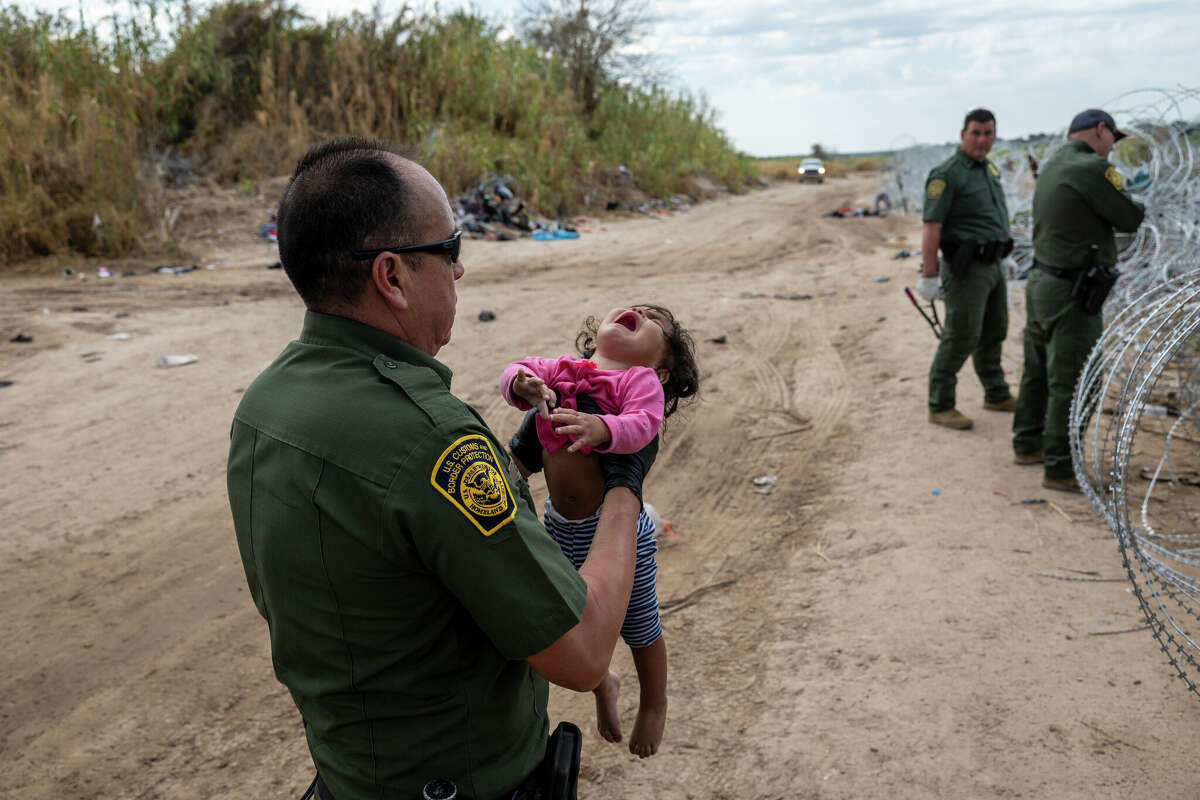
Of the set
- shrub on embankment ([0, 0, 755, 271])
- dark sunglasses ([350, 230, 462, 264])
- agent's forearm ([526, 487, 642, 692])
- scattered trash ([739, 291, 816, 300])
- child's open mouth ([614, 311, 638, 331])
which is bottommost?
scattered trash ([739, 291, 816, 300])

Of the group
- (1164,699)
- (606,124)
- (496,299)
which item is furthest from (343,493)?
(606,124)

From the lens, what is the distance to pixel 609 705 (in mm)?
2270

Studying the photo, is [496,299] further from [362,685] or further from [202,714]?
[362,685]

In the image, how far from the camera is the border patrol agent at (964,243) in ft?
20.2

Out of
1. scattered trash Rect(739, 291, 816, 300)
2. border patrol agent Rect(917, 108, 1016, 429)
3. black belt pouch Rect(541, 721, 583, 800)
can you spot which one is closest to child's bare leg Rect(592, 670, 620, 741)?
black belt pouch Rect(541, 721, 583, 800)

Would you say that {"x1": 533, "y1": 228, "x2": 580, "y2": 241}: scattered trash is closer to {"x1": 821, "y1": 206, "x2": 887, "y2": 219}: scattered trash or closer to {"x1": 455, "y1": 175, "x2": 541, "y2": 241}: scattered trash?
{"x1": 455, "y1": 175, "x2": 541, "y2": 241}: scattered trash

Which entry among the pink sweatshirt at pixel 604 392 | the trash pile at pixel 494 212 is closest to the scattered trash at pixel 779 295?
the trash pile at pixel 494 212

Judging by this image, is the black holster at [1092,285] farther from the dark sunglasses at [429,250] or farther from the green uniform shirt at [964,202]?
the dark sunglasses at [429,250]

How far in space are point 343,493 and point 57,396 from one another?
649cm

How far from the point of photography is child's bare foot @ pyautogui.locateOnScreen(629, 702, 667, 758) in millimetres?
2482

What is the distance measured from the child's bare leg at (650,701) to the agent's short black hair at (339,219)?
4.80 ft

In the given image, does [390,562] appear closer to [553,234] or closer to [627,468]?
[627,468]

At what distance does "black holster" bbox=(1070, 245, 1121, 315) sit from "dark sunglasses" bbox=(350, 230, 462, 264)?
183 inches

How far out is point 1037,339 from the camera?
556 cm
